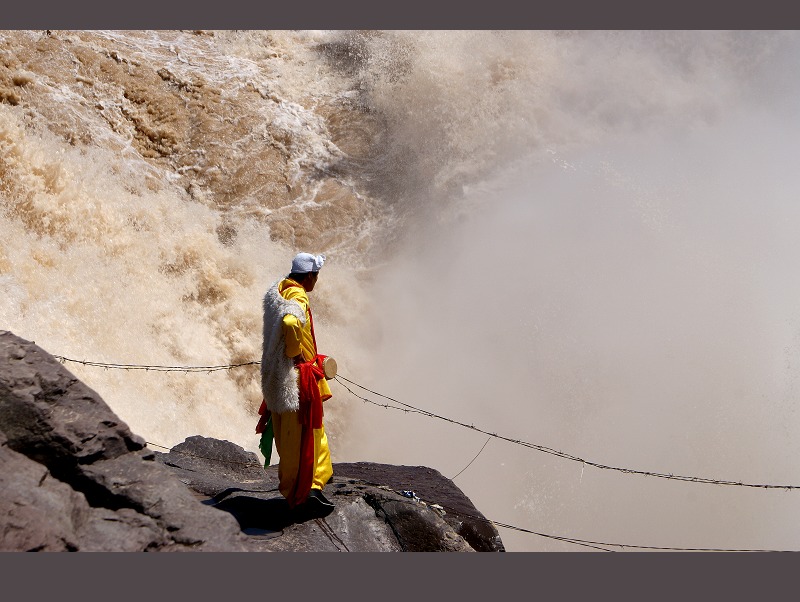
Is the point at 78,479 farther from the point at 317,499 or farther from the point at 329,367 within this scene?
the point at 329,367

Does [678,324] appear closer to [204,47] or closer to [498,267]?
[498,267]

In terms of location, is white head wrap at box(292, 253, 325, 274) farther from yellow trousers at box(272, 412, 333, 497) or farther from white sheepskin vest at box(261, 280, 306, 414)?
yellow trousers at box(272, 412, 333, 497)

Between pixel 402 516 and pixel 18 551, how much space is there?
79.3 inches

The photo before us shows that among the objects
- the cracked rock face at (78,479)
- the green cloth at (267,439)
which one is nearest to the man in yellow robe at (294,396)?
the green cloth at (267,439)

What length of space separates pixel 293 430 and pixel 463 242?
26.9 feet

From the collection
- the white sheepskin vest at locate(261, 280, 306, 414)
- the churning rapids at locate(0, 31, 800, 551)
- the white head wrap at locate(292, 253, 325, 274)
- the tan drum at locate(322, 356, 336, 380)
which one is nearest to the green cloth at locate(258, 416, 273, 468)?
the white sheepskin vest at locate(261, 280, 306, 414)

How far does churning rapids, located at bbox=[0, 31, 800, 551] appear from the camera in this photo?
8.50m

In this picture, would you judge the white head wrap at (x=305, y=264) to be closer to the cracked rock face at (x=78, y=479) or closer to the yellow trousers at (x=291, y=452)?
the yellow trousers at (x=291, y=452)

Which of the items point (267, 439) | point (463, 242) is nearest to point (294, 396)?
point (267, 439)

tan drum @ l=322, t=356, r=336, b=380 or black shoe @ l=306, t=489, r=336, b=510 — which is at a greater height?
tan drum @ l=322, t=356, r=336, b=380

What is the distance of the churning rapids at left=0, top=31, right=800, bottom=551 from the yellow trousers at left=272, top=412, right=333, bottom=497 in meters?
3.49

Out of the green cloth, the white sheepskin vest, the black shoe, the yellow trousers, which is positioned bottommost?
the black shoe

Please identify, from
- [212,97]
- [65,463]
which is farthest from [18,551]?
[212,97]

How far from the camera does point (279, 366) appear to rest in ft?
14.5
